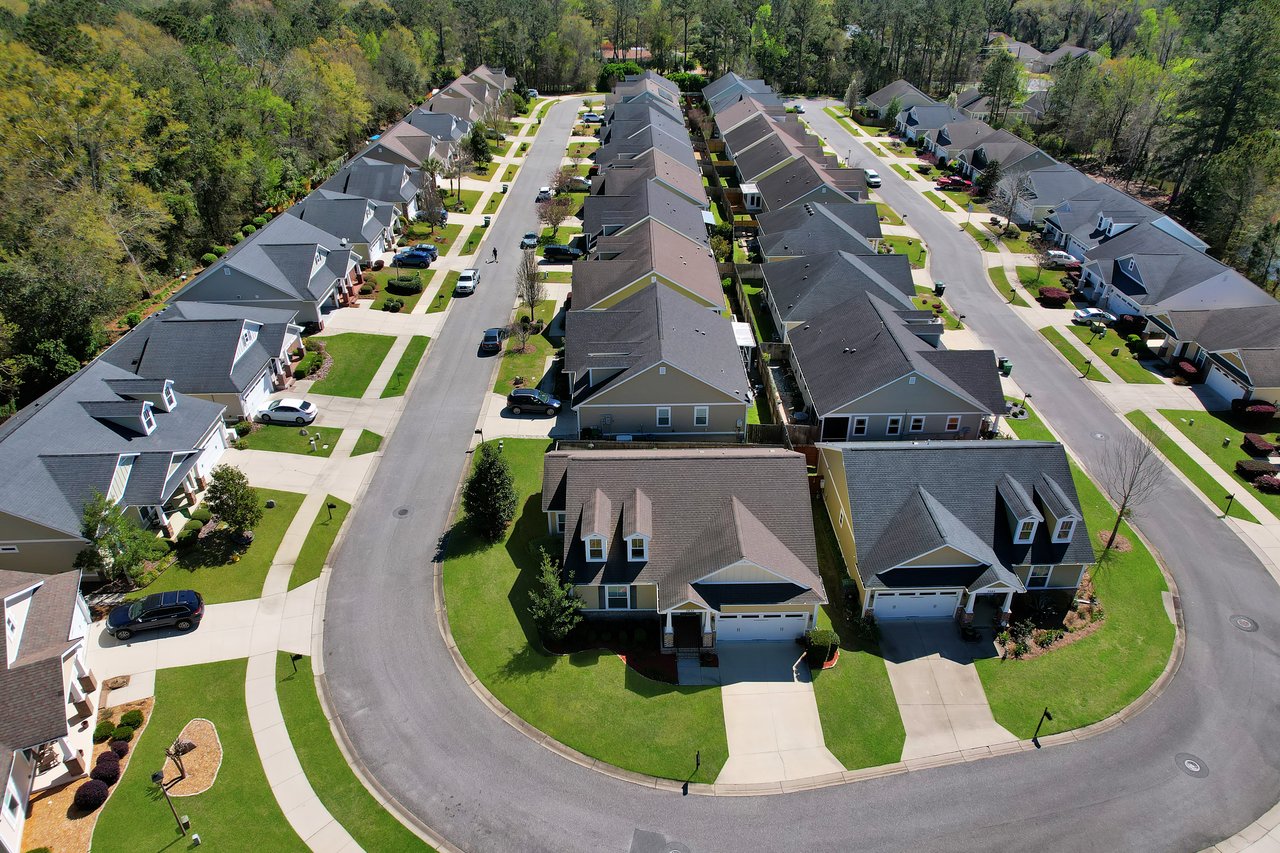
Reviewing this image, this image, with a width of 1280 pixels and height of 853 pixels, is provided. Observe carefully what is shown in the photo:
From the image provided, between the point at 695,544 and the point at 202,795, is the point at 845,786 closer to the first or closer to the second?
the point at 695,544

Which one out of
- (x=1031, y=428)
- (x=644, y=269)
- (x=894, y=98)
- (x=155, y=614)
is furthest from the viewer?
(x=894, y=98)

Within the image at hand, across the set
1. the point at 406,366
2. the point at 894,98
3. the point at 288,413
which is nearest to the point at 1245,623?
the point at 406,366

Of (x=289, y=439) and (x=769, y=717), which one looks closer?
(x=769, y=717)

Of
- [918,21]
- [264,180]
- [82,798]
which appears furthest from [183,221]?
[918,21]

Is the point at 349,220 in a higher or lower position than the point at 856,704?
higher

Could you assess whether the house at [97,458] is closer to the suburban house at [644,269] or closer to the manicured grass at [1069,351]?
the suburban house at [644,269]

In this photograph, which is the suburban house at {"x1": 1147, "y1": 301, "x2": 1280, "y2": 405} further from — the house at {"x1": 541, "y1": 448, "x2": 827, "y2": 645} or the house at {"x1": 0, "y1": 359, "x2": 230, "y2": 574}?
the house at {"x1": 0, "y1": 359, "x2": 230, "y2": 574}

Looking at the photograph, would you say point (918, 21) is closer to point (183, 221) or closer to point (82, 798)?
point (183, 221)
